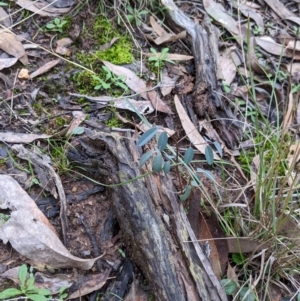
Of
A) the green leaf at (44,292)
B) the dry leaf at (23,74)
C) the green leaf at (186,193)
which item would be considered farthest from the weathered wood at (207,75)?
the green leaf at (44,292)

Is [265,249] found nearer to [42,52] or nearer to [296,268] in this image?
[296,268]

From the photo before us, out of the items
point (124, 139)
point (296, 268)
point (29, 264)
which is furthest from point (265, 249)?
point (29, 264)

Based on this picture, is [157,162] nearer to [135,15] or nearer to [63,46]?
[63,46]

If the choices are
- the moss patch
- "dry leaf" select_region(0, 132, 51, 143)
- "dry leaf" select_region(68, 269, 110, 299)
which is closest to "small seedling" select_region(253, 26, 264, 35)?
A: the moss patch

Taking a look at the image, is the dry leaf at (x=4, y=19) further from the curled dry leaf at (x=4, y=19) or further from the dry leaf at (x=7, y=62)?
the dry leaf at (x=7, y=62)

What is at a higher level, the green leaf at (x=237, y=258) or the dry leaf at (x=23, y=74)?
the dry leaf at (x=23, y=74)

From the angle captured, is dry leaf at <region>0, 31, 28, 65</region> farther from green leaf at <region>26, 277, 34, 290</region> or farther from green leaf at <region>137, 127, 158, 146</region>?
green leaf at <region>26, 277, 34, 290</region>
